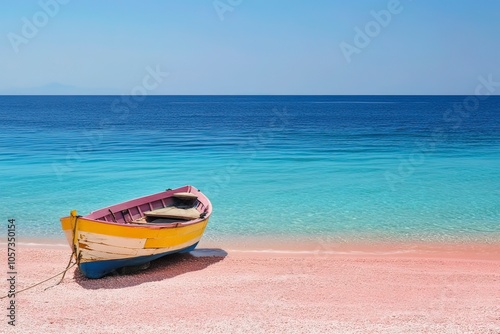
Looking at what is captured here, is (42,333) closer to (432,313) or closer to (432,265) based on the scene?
(432,313)

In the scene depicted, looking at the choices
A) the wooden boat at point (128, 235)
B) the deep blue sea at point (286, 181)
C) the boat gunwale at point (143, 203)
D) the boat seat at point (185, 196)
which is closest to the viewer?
the wooden boat at point (128, 235)

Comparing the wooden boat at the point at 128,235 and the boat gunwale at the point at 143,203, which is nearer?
the wooden boat at the point at 128,235

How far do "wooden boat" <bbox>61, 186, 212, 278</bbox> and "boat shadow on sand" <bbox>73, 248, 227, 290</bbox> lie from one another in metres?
0.23

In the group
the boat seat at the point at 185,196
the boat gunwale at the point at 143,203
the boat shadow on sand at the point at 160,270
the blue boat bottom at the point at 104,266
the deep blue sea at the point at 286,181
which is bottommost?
the deep blue sea at the point at 286,181

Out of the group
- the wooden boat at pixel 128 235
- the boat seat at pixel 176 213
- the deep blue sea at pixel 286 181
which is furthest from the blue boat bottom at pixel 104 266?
the deep blue sea at pixel 286 181

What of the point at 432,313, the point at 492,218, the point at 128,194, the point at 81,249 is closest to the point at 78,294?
the point at 81,249

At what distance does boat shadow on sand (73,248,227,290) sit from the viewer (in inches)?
468

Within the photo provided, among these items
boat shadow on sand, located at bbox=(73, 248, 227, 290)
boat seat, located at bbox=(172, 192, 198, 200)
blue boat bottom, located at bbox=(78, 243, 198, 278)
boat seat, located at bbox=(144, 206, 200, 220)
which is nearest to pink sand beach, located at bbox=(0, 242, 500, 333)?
boat shadow on sand, located at bbox=(73, 248, 227, 290)

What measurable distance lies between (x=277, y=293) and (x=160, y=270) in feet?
11.2

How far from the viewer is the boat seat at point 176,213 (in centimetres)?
1418

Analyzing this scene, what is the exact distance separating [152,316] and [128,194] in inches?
530

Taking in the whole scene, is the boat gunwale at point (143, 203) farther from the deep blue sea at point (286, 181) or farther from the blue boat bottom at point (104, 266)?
the deep blue sea at point (286, 181)

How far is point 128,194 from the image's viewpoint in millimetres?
22719

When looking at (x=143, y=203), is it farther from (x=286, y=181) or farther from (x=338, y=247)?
(x=286, y=181)
